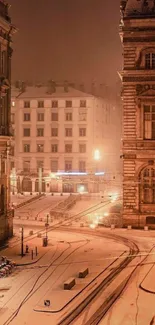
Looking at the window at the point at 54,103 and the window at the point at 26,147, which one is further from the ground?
the window at the point at 54,103

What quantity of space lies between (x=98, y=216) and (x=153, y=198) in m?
10.3

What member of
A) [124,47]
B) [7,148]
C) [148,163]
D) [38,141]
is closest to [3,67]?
[7,148]

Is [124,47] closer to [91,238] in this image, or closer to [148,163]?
[148,163]

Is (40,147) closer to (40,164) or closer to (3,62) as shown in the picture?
(40,164)

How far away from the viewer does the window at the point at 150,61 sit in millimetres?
49531

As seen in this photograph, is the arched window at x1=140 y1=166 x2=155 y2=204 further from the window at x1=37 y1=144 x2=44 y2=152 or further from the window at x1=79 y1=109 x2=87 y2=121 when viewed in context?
the window at x1=37 y1=144 x2=44 y2=152

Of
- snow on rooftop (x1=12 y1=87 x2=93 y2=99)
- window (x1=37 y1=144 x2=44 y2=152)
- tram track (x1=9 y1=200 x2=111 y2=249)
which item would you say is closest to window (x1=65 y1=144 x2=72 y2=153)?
window (x1=37 y1=144 x2=44 y2=152)

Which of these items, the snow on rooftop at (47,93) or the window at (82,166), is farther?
the snow on rooftop at (47,93)

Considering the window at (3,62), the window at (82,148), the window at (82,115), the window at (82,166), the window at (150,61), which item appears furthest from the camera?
the window at (82,115)

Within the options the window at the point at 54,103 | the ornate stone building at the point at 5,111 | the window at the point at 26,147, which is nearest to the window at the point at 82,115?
the window at the point at 54,103

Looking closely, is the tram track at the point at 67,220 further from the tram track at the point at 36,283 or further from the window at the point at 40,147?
the window at the point at 40,147

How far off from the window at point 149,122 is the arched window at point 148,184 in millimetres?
3123

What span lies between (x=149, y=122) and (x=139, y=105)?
1.92 metres

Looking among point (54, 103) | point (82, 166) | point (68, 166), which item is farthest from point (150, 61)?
point (54, 103)
